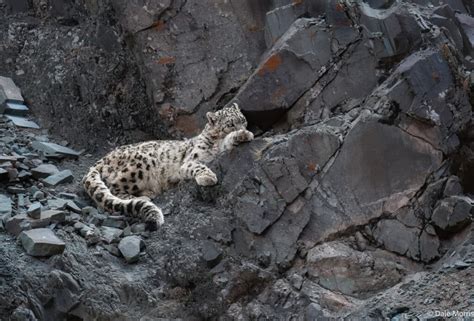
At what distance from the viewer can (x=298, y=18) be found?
9258mm

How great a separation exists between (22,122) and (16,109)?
0.33 m

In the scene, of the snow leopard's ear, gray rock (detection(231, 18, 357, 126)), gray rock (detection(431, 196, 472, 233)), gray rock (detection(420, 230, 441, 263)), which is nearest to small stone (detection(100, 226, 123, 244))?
the snow leopard's ear

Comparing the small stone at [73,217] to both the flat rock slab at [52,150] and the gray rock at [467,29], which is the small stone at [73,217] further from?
the gray rock at [467,29]

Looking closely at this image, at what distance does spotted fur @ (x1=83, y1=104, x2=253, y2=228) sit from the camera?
28.5 ft

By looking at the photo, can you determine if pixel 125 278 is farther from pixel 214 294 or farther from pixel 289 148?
pixel 289 148

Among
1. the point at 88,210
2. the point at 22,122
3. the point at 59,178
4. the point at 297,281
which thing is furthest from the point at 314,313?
the point at 22,122

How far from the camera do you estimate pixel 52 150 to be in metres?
9.77

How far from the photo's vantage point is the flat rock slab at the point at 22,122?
1054cm

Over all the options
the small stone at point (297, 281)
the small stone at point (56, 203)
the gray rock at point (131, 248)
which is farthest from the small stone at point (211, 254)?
the small stone at point (56, 203)

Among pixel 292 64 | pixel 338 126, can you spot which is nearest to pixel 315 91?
pixel 292 64

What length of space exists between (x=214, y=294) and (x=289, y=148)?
67.5 inches

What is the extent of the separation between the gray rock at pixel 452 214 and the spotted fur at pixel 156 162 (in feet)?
8.33

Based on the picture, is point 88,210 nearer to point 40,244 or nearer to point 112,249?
point 112,249

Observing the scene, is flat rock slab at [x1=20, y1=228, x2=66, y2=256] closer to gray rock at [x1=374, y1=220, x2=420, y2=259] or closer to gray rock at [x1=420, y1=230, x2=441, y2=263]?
gray rock at [x1=374, y1=220, x2=420, y2=259]
